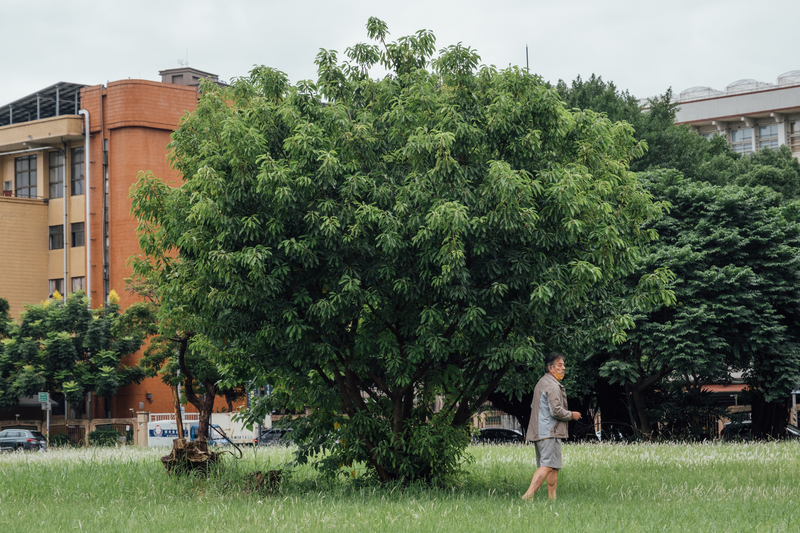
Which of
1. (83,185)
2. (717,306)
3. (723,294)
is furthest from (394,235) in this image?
(83,185)

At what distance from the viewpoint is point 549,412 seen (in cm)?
1025

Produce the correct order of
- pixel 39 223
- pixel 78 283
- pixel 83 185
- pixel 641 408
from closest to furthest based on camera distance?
pixel 641 408 < pixel 78 283 < pixel 83 185 < pixel 39 223

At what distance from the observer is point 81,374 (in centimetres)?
4538

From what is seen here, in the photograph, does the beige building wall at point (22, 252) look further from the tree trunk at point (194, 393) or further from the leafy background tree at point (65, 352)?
the tree trunk at point (194, 393)

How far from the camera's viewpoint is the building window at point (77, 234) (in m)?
53.3

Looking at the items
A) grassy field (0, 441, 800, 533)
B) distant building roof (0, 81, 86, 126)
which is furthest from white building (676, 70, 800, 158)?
grassy field (0, 441, 800, 533)

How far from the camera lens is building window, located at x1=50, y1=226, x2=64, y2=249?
2154 inches

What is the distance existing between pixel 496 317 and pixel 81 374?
128 ft

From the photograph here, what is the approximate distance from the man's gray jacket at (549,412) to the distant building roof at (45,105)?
50.1m

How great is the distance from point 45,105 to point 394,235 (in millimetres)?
53798

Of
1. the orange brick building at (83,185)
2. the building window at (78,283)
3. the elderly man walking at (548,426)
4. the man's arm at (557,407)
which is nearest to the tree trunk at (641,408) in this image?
the elderly man walking at (548,426)

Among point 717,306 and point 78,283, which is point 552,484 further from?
point 78,283

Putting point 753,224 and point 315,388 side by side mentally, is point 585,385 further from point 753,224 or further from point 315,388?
point 315,388

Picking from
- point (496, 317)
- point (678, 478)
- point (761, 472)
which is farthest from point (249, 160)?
point (761, 472)
